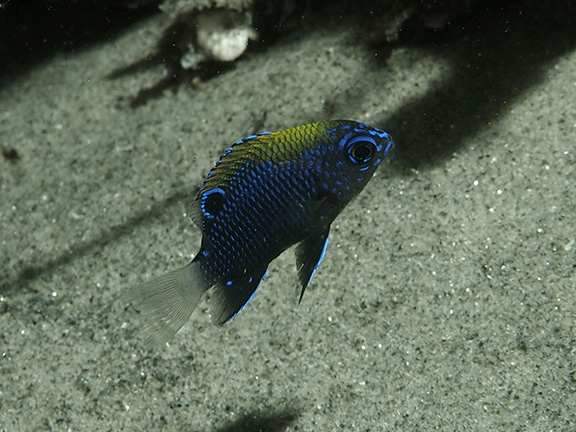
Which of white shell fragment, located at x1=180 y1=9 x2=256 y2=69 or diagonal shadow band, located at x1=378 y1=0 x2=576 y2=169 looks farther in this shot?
white shell fragment, located at x1=180 y1=9 x2=256 y2=69

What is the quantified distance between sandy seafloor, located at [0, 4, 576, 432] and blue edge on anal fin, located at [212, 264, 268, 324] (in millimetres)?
1186

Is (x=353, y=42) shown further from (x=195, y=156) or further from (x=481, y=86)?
(x=195, y=156)

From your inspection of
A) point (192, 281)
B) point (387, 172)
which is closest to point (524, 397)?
point (387, 172)

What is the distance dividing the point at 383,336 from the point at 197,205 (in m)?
1.70

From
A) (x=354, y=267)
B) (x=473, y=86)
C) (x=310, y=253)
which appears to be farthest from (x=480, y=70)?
(x=310, y=253)

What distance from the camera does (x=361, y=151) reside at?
6.73 ft

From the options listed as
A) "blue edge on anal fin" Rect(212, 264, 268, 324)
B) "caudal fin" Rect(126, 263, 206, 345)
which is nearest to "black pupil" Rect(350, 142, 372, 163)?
"blue edge on anal fin" Rect(212, 264, 268, 324)

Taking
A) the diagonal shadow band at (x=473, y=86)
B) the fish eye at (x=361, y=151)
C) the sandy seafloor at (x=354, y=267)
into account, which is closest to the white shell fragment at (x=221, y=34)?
the sandy seafloor at (x=354, y=267)

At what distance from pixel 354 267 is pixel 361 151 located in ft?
4.70

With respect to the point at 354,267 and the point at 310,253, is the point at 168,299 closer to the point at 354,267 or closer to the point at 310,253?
the point at 310,253

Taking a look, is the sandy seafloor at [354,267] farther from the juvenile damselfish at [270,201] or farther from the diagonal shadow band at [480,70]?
the juvenile damselfish at [270,201]

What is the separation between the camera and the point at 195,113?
4.30 meters

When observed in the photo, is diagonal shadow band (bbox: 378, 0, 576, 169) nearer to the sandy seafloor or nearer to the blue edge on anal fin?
the sandy seafloor

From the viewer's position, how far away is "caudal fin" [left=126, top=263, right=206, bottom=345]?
210cm
